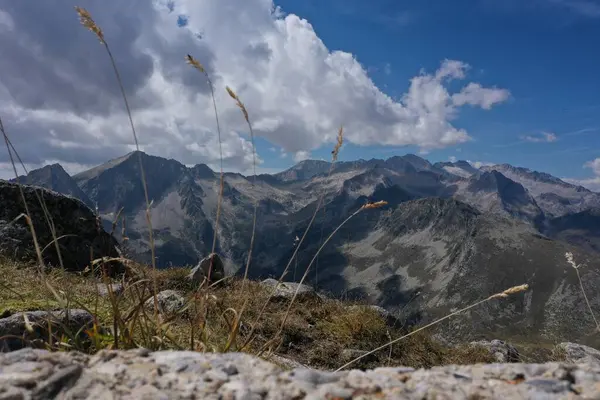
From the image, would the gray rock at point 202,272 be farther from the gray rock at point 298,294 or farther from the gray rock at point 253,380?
the gray rock at point 253,380

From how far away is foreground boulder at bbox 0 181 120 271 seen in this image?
44.2ft

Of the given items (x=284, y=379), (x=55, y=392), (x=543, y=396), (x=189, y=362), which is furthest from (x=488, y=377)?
(x=55, y=392)

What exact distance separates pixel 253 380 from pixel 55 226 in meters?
16.1

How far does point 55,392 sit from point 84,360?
13.7 inches

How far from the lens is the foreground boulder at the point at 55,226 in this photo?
13.5 m

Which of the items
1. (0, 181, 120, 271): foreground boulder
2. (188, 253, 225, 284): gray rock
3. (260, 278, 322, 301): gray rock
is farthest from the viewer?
(0, 181, 120, 271): foreground boulder

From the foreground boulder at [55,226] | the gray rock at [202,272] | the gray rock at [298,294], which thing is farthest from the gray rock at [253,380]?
the foreground boulder at [55,226]

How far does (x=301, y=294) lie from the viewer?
12.0 m

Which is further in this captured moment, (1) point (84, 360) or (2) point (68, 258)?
(2) point (68, 258)

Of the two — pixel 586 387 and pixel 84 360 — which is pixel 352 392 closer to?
pixel 586 387

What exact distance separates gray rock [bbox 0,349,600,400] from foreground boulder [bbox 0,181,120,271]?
11587 millimetres

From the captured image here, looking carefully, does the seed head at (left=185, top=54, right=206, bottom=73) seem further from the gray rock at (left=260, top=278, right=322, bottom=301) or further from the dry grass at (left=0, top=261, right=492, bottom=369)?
the gray rock at (left=260, top=278, right=322, bottom=301)

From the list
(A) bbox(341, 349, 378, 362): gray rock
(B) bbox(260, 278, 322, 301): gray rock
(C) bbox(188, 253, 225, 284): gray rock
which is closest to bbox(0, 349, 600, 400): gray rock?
(A) bbox(341, 349, 378, 362): gray rock

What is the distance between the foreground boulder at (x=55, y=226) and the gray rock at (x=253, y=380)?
38.0 feet
